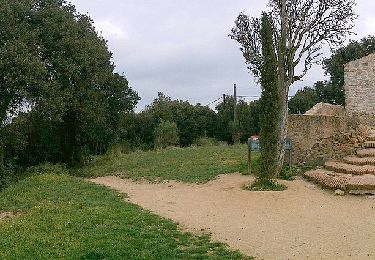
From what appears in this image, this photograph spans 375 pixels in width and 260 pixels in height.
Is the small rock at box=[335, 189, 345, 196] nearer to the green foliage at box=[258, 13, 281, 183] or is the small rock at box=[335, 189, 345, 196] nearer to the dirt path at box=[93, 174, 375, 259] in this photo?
the dirt path at box=[93, 174, 375, 259]

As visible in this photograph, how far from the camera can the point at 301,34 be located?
1711cm

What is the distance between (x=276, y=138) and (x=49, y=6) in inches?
490

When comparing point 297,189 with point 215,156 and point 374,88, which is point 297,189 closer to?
point 215,156

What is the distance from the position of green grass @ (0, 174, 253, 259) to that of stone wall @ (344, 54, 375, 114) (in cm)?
1411

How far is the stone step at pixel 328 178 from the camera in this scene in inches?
523

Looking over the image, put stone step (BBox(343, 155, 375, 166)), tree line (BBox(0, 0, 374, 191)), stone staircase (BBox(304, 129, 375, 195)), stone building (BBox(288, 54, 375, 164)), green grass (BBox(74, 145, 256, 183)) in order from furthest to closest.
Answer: tree line (BBox(0, 0, 374, 191)) → green grass (BBox(74, 145, 256, 183)) → stone building (BBox(288, 54, 375, 164)) → stone step (BBox(343, 155, 375, 166)) → stone staircase (BBox(304, 129, 375, 195))

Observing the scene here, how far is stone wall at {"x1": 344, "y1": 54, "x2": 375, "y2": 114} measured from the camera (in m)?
22.4

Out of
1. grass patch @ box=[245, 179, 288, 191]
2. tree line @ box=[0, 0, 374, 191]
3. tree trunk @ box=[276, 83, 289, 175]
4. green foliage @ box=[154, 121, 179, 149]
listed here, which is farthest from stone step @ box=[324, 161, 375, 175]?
green foliage @ box=[154, 121, 179, 149]

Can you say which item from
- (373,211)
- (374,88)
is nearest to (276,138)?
(373,211)

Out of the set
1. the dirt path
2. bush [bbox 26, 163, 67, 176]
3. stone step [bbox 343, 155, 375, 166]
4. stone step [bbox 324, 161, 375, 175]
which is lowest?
the dirt path

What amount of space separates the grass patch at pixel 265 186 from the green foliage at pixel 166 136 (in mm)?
18809

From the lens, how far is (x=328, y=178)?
14.2 metres

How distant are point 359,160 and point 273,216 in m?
6.21

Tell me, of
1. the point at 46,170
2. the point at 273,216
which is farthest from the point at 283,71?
the point at 46,170
